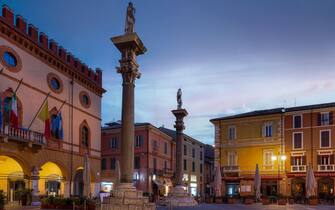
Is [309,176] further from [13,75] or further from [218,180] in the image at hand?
[13,75]

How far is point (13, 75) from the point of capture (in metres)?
29.2

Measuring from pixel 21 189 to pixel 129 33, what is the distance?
1687 cm

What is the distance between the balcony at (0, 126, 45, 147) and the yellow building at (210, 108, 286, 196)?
27033 mm

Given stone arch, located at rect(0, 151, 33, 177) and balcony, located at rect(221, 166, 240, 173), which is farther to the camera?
balcony, located at rect(221, 166, 240, 173)

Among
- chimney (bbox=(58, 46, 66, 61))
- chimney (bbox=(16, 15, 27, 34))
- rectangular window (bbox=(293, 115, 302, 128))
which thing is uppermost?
chimney (bbox=(16, 15, 27, 34))

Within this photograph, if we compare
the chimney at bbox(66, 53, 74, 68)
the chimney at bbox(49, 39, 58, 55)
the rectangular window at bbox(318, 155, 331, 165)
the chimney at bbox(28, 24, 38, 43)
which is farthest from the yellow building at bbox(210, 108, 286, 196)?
the chimney at bbox(28, 24, 38, 43)

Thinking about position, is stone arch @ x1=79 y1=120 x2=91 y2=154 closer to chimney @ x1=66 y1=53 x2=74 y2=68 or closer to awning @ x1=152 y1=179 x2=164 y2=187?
chimney @ x1=66 y1=53 x2=74 y2=68

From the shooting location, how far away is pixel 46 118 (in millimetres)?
31297

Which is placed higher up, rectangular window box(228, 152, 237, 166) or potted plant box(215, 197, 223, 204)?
rectangular window box(228, 152, 237, 166)

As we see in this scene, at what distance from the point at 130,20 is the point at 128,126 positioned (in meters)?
4.77

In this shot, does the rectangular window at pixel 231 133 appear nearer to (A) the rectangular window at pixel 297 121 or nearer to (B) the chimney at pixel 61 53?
(A) the rectangular window at pixel 297 121

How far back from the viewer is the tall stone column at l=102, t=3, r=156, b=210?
60.8 ft

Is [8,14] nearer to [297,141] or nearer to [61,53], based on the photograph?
[61,53]

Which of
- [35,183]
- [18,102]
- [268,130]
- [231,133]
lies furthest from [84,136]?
[268,130]
